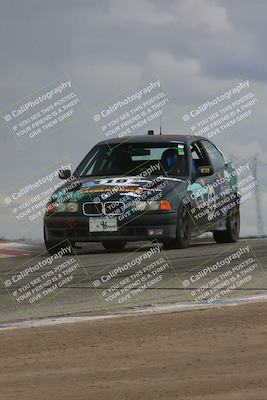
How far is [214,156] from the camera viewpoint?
1617cm

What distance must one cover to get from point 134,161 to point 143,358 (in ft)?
26.6

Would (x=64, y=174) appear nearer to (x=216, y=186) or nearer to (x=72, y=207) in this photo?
(x=72, y=207)

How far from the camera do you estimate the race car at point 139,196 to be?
1373cm

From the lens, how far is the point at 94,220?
13719 mm

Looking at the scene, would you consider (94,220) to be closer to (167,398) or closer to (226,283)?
(226,283)

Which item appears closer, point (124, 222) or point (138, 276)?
point (138, 276)

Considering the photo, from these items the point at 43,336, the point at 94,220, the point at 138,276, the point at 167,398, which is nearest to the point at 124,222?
the point at 94,220

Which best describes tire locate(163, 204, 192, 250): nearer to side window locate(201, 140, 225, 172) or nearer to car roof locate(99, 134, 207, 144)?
car roof locate(99, 134, 207, 144)

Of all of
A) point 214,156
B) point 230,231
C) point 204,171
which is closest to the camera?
point 204,171

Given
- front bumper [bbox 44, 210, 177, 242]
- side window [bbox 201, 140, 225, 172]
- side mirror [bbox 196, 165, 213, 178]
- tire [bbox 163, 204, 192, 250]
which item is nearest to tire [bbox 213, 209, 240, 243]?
side window [bbox 201, 140, 225, 172]

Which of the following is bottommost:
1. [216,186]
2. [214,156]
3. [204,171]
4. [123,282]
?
[216,186]

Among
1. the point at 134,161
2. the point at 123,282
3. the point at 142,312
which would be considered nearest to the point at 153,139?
the point at 134,161

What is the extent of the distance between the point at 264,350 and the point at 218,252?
22.7ft

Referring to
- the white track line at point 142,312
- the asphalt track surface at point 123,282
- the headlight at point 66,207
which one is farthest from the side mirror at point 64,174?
the white track line at point 142,312
